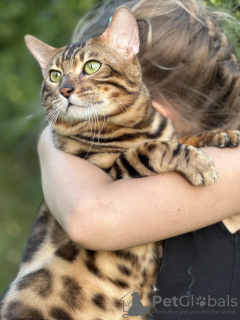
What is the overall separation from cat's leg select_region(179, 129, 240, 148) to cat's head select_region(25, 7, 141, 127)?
1.08 feet

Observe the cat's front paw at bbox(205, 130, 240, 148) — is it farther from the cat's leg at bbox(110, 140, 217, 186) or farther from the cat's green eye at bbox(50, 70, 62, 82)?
the cat's green eye at bbox(50, 70, 62, 82)

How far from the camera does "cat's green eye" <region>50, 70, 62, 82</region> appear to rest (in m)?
2.17

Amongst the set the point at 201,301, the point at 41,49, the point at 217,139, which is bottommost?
the point at 201,301

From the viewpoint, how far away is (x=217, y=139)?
79.6 inches

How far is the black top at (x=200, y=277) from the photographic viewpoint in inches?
75.6

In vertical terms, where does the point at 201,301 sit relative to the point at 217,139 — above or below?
below

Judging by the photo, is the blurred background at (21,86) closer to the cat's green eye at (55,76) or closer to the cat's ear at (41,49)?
the cat's ear at (41,49)

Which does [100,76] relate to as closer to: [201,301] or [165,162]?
[165,162]

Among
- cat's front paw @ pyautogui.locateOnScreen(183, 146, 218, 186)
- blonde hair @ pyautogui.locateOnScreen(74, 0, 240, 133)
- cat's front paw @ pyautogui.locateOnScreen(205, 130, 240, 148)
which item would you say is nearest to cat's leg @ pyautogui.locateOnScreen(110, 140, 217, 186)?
cat's front paw @ pyautogui.locateOnScreen(183, 146, 218, 186)

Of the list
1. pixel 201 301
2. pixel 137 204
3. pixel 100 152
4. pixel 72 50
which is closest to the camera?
pixel 137 204

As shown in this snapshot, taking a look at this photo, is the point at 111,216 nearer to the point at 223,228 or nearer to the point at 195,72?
the point at 223,228

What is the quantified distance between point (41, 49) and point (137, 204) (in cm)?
102

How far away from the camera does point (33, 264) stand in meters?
2.10

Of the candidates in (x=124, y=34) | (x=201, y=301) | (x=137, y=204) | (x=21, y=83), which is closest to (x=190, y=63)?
(x=124, y=34)
